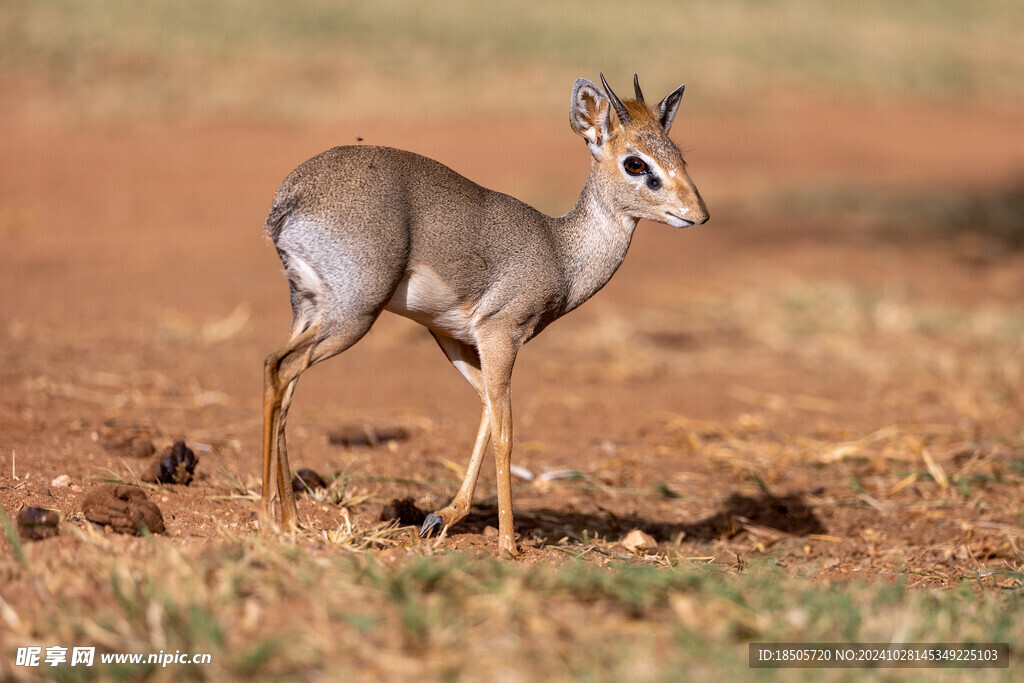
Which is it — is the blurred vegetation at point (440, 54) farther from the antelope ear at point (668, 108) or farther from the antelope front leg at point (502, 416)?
the antelope front leg at point (502, 416)


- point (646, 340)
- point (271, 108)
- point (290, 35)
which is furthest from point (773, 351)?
point (290, 35)

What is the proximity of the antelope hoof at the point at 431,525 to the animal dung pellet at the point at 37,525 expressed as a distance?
1.37 m

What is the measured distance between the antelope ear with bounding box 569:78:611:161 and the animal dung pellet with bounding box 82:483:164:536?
2.29 metres

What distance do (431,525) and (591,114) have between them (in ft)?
6.13

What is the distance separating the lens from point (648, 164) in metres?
4.59

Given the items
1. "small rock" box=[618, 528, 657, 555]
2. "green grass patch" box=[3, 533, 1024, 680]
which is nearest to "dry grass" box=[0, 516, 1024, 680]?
"green grass patch" box=[3, 533, 1024, 680]

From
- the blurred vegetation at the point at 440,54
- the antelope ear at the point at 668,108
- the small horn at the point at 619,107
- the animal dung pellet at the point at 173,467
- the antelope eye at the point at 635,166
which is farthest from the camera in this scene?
the blurred vegetation at the point at 440,54

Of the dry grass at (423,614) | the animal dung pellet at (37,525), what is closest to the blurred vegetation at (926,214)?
the dry grass at (423,614)

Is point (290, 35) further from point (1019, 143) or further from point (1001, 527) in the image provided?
point (1001, 527)

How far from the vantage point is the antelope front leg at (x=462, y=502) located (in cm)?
446

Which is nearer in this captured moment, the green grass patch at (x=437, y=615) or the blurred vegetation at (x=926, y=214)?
the green grass patch at (x=437, y=615)

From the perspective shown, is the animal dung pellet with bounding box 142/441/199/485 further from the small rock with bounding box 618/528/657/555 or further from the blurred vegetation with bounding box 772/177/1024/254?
the blurred vegetation with bounding box 772/177/1024/254

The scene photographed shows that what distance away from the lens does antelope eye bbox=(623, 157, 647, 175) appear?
15.1 feet

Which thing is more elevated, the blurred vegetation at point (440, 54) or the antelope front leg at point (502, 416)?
the blurred vegetation at point (440, 54)
